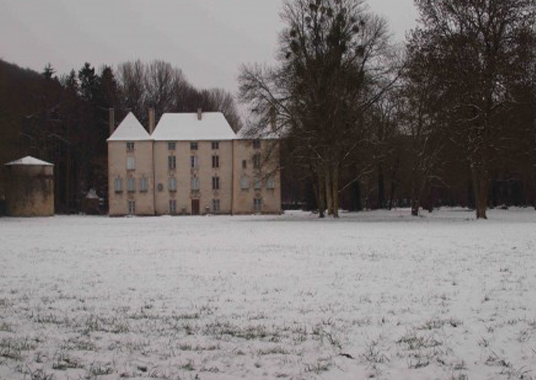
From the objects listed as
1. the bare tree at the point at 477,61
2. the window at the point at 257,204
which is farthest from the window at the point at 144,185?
the bare tree at the point at 477,61

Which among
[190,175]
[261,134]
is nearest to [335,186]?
[261,134]

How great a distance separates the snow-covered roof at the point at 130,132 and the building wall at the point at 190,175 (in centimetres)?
197

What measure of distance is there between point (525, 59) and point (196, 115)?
41636mm

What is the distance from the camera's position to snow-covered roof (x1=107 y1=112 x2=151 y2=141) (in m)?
66.9

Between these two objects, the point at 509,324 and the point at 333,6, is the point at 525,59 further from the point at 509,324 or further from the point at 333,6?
the point at 509,324

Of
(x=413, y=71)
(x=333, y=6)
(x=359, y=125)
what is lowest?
(x=359, y=125)

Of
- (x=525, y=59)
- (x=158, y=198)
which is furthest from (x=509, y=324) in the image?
(x=158, y=198)

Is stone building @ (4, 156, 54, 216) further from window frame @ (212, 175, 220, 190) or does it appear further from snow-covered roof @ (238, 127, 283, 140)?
snow-covered roof @ (238, 127, 283, 140)

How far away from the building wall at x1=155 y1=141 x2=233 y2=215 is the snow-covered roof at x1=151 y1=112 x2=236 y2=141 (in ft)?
2.15

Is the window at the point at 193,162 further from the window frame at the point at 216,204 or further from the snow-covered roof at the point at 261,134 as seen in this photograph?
the snow-covered roof at the point at 261,134

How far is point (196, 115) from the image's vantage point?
225 ft

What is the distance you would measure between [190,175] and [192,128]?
5.28 m

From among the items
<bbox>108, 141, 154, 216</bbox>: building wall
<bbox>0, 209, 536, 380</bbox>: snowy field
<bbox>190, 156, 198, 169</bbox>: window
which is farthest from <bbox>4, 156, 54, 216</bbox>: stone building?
<bbox>0, 209, 536, 380</bbox>: snowy field

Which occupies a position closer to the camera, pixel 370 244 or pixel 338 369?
pixel 338 369
